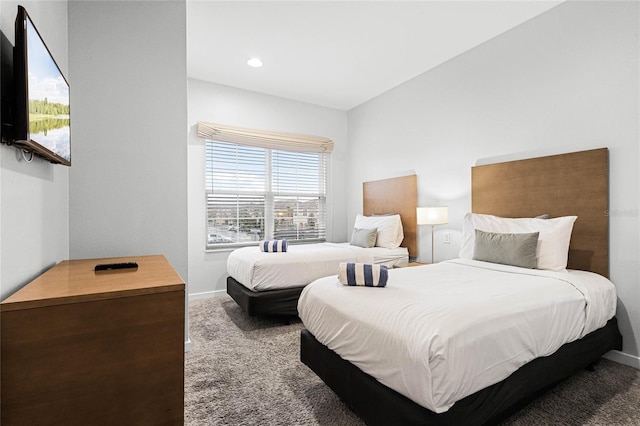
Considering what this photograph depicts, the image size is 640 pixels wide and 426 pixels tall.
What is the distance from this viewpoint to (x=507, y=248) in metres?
2.56

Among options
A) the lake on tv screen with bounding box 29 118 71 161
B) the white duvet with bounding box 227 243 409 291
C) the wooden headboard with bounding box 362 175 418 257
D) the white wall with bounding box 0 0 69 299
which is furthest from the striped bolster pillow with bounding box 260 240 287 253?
the lake on tv screen with bounding box 29 118 71 161

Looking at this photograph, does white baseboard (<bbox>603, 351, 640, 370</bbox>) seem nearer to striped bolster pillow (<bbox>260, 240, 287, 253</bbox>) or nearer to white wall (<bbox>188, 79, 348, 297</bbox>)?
striped bolster pillow (<bbox>260, 240, 287, 253</bbox>)

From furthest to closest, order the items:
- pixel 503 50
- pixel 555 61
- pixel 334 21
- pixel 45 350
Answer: pixel 503 50, pixel 334 21, pixel 555 61, pixel 45 350

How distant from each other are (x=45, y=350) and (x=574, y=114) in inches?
145

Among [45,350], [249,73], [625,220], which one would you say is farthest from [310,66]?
[45,350]

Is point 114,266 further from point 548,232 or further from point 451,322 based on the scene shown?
point 548,232

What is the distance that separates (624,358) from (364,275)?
7.12 feet

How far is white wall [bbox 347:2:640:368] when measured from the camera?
7.73 feet

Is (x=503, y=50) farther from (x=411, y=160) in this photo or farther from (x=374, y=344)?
(x=374, y=344)

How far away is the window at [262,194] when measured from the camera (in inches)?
173

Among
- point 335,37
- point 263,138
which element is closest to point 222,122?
point 263,138

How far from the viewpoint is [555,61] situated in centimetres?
278

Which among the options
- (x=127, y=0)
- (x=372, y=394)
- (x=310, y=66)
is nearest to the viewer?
(x=372, y=394)

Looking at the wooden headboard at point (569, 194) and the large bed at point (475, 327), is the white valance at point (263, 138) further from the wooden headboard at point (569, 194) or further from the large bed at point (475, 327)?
the large bed at point (475, 327)
